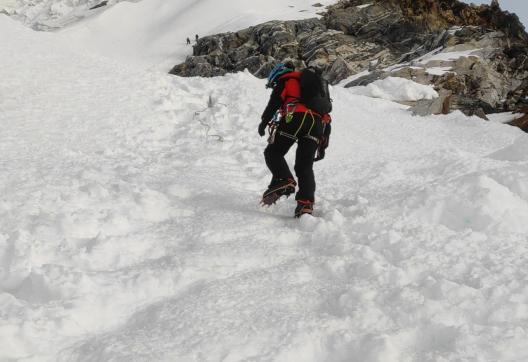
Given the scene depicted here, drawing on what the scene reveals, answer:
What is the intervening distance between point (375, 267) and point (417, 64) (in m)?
18.6

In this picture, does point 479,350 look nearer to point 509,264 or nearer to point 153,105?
point 509,264

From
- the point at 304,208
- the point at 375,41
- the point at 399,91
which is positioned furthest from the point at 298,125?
the point at 375,41

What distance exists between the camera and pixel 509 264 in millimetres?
3518

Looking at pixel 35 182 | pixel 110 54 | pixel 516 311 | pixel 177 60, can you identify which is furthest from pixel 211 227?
pixel 110 54

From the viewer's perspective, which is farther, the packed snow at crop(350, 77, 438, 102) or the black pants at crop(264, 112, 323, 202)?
the packed snow at crop(350, 77, 438, 102)

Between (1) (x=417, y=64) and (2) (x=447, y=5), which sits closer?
(1) (x=417, y=64)

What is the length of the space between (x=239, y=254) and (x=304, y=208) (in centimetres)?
116

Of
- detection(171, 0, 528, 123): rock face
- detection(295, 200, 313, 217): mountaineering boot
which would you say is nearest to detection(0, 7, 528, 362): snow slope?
detection(295, 200, 313, 217): mountaineering boot

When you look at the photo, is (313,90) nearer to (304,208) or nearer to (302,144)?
(302,144)

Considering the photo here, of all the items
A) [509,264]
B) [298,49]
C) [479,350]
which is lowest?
[298,49]

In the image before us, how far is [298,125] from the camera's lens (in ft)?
17.0

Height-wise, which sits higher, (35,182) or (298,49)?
Result: (35,182)

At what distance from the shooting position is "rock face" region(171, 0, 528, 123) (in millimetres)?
24156

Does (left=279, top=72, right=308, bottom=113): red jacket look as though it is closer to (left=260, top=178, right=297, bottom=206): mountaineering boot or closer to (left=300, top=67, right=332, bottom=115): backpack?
(left=300, top=67, right=332, bottom=115): backpack
